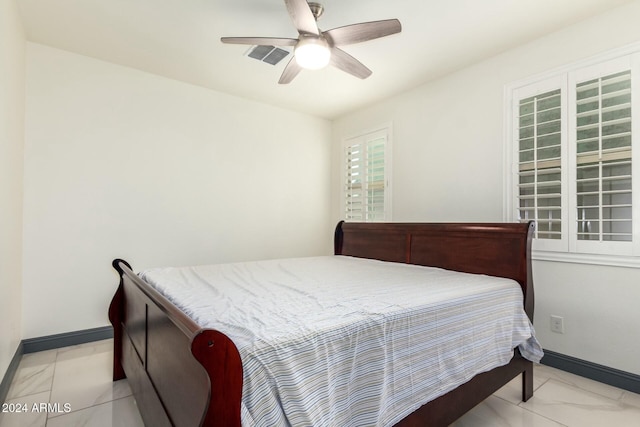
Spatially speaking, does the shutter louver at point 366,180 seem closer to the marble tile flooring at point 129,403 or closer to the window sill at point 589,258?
the window sill at point 589,258

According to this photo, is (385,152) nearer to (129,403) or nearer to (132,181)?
(132,181)

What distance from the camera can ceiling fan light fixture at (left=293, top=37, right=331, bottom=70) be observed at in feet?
6.59

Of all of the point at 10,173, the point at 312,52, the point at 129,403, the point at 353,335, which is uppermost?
the point at 312,52

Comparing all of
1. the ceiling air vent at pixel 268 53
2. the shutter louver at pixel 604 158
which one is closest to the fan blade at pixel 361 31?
the ceiling air vent at pixel 268 53

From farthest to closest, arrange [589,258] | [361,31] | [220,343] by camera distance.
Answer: [589,258]
[361,31]
[220,343]

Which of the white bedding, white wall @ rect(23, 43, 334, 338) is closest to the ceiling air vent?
white wall @ rect(23, 43, 334, 338)

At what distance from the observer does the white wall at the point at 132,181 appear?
2.77m

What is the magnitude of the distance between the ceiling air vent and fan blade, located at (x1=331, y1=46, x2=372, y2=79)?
672mm

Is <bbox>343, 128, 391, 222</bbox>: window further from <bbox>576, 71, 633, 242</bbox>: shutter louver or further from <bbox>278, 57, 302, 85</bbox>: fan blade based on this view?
<bbox>576, 71, 633, 242</bbox>: shutter louver

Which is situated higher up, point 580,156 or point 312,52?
point 312,52

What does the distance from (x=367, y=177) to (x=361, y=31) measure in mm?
2329

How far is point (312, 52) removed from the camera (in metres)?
2.04

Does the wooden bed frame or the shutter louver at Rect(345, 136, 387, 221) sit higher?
the shutter louver at Rect(345, 136, 387, 221)

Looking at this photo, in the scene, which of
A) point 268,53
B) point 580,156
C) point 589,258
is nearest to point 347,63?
point 268,53
